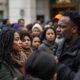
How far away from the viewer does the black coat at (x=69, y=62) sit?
441cm

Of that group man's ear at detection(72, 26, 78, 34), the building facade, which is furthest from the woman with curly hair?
the building facade

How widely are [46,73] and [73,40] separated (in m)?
1.57

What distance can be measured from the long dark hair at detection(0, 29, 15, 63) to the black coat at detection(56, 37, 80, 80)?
59cm


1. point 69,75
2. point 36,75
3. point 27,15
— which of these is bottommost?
point 27,15

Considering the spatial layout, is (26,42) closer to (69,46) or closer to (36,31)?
(36,31)

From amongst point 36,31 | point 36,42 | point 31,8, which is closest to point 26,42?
point 36,42

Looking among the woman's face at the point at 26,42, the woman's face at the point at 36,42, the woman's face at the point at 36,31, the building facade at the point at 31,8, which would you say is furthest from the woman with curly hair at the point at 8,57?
the building facade at the point at 31,8

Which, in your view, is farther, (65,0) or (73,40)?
(65,0)

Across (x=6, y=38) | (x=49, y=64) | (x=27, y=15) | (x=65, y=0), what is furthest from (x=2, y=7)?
(x=49, y=64)

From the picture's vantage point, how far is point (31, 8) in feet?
89.9

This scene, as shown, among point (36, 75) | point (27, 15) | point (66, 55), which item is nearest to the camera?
point (36, 75)

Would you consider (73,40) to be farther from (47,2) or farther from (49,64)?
(47,2)

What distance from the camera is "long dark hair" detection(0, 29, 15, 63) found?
193 inches

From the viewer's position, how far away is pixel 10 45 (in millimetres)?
5016
